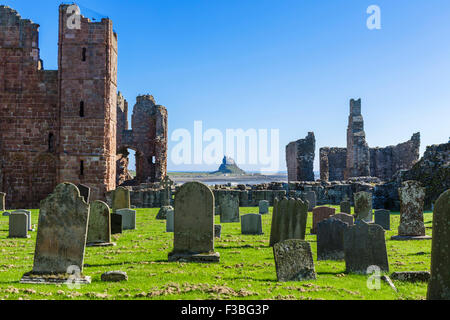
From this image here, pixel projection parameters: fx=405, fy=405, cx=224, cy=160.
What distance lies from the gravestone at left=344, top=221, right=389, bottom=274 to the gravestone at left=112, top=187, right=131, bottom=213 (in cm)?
1283

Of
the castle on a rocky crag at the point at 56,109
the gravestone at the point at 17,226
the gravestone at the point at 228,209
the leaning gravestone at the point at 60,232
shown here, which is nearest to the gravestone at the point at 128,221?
the gravestone at the point at 17,226

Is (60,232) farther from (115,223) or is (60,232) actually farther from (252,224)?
(252,224)

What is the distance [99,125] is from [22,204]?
714 centimetres

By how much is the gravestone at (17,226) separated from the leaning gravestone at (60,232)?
6079mm

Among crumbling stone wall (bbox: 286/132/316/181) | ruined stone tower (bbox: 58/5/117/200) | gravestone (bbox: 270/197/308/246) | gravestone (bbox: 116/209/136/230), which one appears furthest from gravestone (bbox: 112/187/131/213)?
crumbling stone wall (bbox: 286/132/316/181)

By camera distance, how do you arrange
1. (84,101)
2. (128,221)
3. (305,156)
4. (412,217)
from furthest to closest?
(305,156) → (84,101) → (128,221) → (412,217)

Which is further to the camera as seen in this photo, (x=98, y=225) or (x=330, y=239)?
(x=98, y=225)

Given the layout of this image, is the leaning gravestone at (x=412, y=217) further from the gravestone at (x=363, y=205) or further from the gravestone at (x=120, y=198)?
the gravestone at (x=120, y=198)

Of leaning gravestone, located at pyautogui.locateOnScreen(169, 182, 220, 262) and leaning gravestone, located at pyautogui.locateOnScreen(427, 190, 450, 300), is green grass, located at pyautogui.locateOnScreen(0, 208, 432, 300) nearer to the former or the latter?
leaning gravestone, located at pyautogui.locateOnScreen(169, 182, 220, 262)

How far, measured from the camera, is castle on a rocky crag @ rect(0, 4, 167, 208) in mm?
25609

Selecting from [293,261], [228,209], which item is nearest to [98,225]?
[293,261]

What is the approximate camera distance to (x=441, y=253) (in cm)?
427

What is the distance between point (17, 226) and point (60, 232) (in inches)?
253
